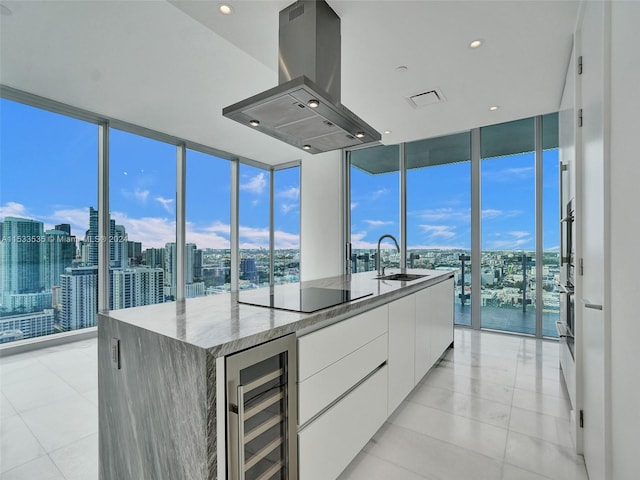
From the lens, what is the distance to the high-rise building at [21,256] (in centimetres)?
353

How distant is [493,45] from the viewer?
94.7 inches

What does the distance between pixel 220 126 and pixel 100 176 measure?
1.76 meters

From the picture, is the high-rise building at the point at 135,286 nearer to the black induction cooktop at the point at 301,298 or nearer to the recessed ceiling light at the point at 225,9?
the black induction cooktop at the point at 301,298

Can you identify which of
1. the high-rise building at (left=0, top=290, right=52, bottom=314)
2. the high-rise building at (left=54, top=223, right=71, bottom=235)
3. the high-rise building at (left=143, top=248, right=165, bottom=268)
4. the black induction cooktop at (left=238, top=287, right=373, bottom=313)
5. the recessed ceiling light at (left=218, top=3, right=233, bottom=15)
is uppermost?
the recessed ceiling light at (left=218, top=3, right=233, bottom=15)

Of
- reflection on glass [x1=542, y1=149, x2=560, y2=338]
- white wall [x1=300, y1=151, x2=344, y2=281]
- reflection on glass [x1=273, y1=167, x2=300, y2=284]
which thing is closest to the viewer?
reflection on glass [x1=542, y1=149, x2=560, y2=338]

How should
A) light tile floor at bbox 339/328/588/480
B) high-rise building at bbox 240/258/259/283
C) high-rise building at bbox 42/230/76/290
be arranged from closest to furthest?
light tile floor at bbox 339/328/588/480, high-rise building at bbox 42/230/76/290, high-rise building at bbox 240/258/259/283

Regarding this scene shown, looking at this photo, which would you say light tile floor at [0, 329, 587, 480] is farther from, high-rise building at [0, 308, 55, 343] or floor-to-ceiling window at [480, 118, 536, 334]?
floor-to-ceiling window at [480, 118, 536, 334]

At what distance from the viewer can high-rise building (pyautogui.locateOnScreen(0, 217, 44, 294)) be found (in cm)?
353

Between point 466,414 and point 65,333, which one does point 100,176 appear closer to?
point 65,333

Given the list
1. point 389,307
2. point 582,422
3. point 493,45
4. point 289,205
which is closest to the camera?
point 582,422

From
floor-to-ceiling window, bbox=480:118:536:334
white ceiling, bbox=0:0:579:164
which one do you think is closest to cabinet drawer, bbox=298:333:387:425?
white ceiling, bbox=0:0:579:164

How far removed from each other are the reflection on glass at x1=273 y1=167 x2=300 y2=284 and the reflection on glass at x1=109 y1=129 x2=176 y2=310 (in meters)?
2.27
